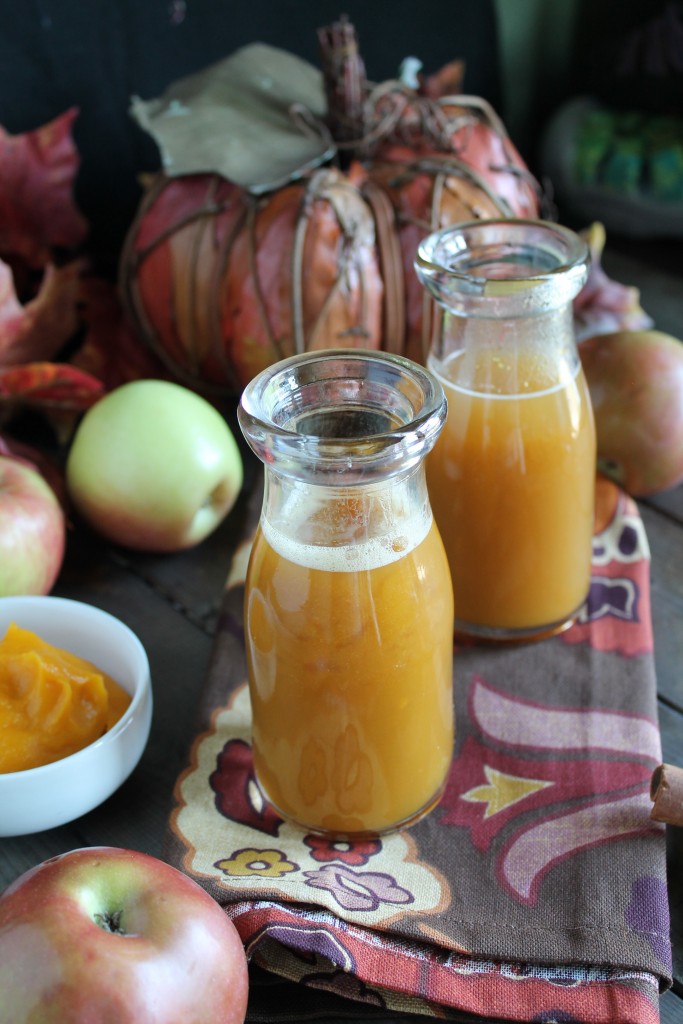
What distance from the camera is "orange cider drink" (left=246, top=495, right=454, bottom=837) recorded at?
0.51 metres

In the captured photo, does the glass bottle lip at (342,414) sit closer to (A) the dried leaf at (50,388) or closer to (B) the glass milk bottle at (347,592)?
(B) the glass milk bottle at (347,592)

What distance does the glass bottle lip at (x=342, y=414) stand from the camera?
0.47 meters

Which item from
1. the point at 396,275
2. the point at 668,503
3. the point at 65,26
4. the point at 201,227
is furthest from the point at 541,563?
the point at 65,26

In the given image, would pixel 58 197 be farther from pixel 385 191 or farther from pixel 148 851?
pixel 148 851

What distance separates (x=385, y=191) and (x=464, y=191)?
0.08 metres

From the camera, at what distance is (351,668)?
52 cm

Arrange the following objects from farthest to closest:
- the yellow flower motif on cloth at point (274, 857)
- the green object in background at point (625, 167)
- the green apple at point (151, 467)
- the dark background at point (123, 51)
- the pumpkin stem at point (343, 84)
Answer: the green object in background at point (625, 167) < the dark background at point (123, 51) < the pumpkin stem at point (343, 84) < the green apple at point (151, 467) < the yellow flower motif on cloth at point (274, 857)

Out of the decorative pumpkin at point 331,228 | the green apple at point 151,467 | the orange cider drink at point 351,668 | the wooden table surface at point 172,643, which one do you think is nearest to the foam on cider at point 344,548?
the orange cider drink at point 351,668

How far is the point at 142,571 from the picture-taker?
0.86 metres

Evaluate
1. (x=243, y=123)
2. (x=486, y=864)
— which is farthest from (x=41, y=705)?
(x=243, y=123)

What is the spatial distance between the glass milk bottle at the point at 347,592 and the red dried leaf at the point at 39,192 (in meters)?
0.63

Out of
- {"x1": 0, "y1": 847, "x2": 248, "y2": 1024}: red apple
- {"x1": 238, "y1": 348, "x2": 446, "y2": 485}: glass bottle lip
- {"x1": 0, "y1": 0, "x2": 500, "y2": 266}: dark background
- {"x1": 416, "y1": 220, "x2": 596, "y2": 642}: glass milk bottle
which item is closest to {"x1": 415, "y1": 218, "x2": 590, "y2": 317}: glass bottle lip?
{"x1": 416, "y1": 220, "x2": 596, "y2": 642}: glass milk bottle

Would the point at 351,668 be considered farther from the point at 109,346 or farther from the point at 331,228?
the point at 109,346

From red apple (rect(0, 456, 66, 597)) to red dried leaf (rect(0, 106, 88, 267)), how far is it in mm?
366
